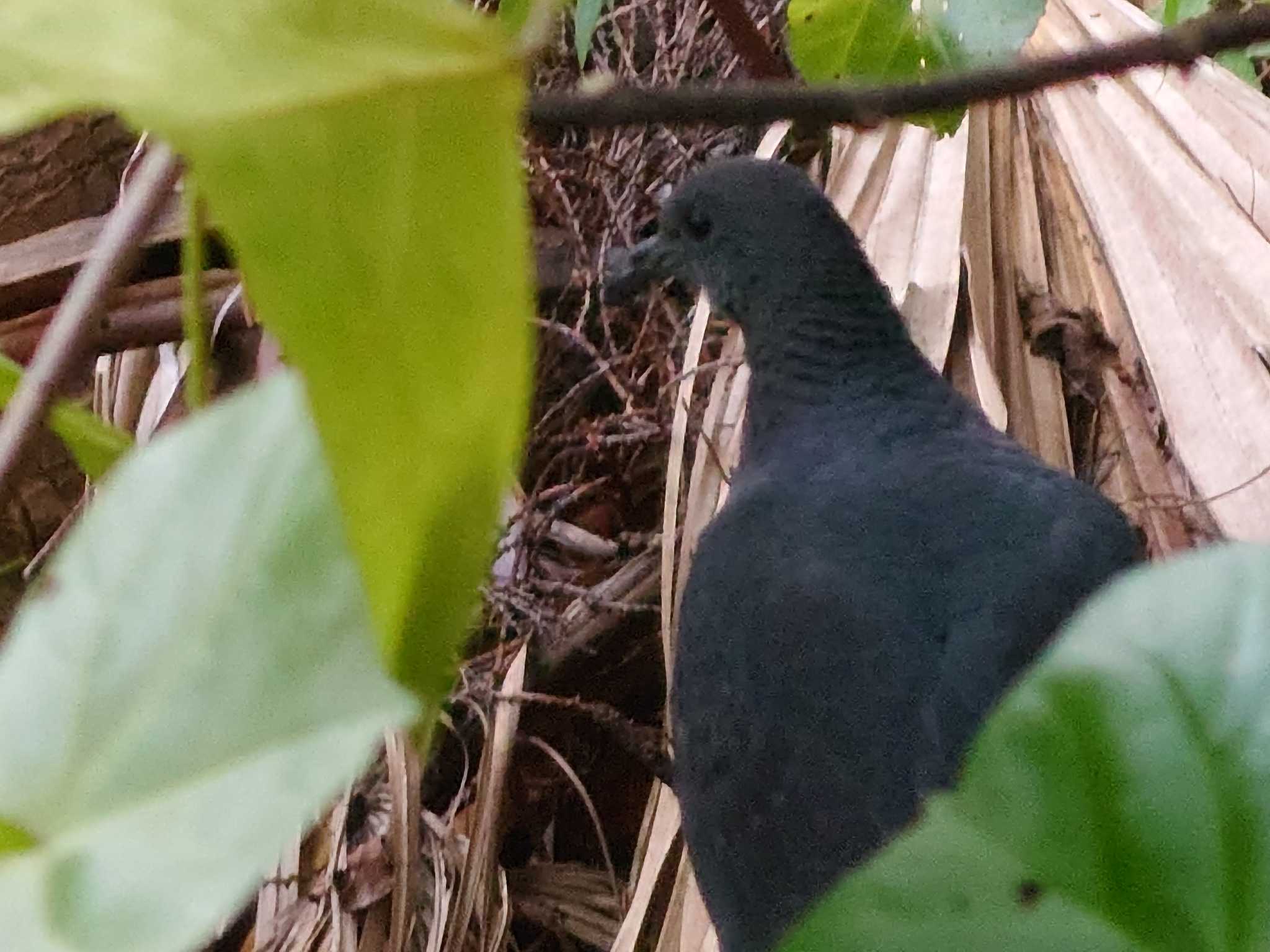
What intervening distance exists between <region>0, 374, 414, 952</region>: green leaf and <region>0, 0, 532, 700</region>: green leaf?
17mm

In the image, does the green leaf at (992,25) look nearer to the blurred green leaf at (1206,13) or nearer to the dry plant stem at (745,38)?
the dry plant stem at (745,38)

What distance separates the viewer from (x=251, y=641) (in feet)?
0.59

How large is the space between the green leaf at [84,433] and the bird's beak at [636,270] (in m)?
0.73

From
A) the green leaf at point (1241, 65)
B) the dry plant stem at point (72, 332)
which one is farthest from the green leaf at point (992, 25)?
the green leaf at point (1241, 65)

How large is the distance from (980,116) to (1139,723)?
0.92m

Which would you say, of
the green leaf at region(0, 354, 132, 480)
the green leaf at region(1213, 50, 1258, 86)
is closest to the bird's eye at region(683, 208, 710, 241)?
the green leaf at region(1213, 50, 1258, 86)

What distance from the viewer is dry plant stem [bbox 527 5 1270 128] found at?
7.6 inches

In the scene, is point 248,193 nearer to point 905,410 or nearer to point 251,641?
point 251,641

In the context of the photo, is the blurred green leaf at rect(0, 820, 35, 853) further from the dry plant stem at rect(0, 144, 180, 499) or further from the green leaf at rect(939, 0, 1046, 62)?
the green leaf at rect(939, 0, 1046, 62)

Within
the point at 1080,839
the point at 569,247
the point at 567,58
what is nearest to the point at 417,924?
the point at 569,247

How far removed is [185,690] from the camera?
0.18m

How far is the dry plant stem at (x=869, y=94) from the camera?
19 cm

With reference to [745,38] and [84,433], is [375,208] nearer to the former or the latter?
[84,433]

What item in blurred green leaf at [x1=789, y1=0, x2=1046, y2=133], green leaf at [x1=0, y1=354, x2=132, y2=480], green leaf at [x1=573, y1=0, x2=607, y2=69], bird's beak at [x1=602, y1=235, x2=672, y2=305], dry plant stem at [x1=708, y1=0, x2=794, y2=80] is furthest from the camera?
bird's beak at [x1=602, y1=235, x2=672, y2=305]
